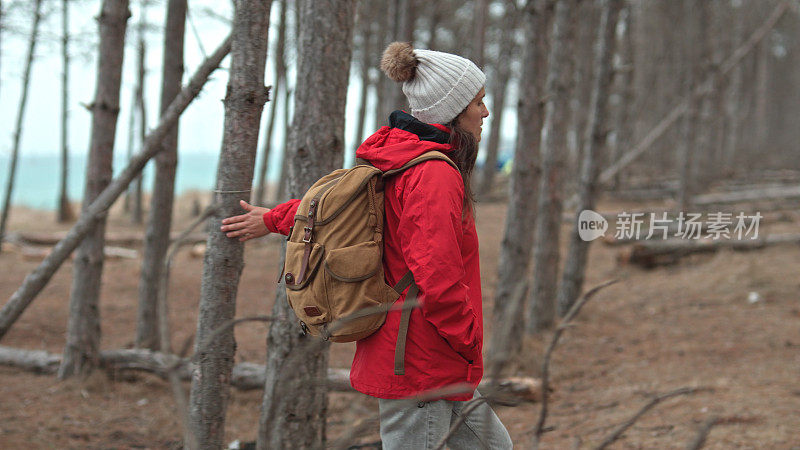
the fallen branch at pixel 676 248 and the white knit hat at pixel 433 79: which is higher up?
the white knit hat at pixel 433 79

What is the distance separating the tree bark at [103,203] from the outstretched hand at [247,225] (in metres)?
1.52

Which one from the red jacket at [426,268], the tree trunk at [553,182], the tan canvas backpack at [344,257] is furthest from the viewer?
the tree trunk at [553,182]

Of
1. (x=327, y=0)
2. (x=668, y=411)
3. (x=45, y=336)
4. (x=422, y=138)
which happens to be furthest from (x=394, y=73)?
(x=45, y=336)

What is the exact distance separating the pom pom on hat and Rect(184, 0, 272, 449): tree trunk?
662mm

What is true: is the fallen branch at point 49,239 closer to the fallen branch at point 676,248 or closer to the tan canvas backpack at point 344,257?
the fallen branch at point 676,248

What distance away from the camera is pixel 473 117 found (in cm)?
233

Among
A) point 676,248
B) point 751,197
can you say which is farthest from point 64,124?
point 751,197

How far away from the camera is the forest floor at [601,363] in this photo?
4.20 metres

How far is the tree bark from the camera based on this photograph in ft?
12.7

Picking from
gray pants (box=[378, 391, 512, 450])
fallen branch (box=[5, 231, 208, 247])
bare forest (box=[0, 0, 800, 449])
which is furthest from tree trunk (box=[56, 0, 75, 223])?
gray pants (box=[378, 391, 512, 450])

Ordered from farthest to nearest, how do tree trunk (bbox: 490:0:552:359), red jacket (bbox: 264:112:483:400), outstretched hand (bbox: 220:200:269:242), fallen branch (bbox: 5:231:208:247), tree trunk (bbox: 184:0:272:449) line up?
fallen branch (bbox: 5:231:208:247)
tree trunk (bbox: 490:0:552:359)
tree trunk (bbox: 184:0:272:449)
outstretched hand (bbox: 220:200:269:242)
red jacket (bbox: 264:112:483:400)

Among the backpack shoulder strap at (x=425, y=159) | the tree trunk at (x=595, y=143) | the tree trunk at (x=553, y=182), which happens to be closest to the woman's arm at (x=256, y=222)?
the backpack shoulder strap at (x=425, y=159)

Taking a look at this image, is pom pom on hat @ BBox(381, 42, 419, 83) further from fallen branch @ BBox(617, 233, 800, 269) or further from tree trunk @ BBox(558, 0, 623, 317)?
fallen branch @ BBox(617, 233, 800, 269)

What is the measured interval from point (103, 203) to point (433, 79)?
2811mm
